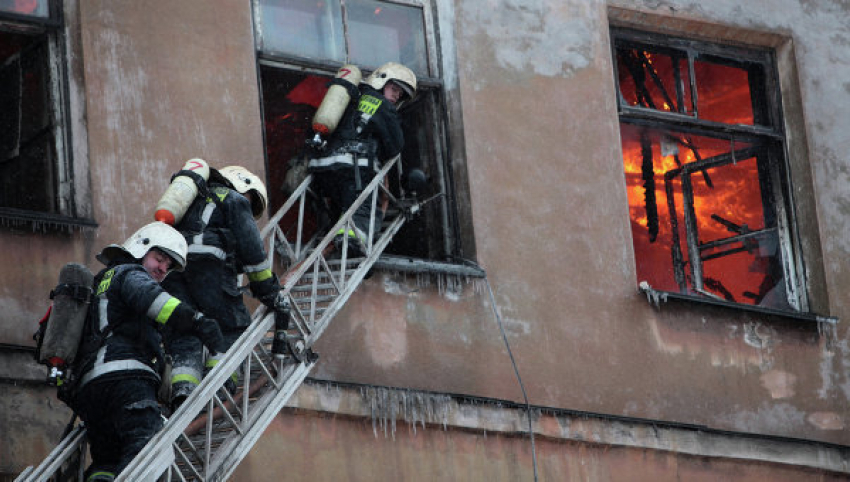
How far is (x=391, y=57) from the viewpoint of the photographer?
14.1m

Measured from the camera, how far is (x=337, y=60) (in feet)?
45.4

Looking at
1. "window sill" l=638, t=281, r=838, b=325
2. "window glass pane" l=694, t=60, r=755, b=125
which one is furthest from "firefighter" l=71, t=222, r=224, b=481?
"window glass pane" l=694, t=60, r=755, b=125

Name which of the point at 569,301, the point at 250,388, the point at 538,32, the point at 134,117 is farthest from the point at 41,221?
the point at 538,32

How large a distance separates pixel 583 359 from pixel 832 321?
263cm

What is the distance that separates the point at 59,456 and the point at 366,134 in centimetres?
439

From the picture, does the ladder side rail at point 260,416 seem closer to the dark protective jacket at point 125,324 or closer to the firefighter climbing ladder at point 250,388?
the firefighter climbing ladder at point 250,388

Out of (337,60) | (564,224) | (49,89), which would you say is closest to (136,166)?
(49,89)

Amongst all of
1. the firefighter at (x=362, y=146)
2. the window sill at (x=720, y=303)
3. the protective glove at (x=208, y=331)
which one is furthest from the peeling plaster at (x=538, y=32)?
the protective glove at (x=208, y=331)

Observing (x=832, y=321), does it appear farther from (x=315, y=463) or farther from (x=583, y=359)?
(x=315, y=463)

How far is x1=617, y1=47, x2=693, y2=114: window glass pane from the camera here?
50.5 feet

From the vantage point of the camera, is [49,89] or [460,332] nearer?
[49,89]

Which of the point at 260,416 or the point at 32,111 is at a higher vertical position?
A: the point at 32,111

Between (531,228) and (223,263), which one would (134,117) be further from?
(531,228)

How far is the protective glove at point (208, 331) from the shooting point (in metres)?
9.59
